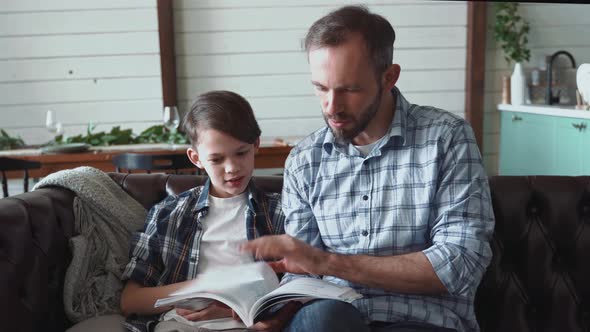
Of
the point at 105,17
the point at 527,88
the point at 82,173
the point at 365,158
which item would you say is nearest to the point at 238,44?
the point at 105,17


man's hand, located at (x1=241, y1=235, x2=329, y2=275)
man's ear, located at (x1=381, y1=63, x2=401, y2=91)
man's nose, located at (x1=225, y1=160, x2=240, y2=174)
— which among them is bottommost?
man's hand, located at (x1=241, y1=235, x2=329, y2=275)

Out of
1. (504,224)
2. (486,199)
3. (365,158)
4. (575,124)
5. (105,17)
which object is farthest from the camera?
(105,17)

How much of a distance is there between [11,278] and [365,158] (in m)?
0.95

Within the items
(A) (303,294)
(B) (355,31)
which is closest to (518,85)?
(B) (355,31)

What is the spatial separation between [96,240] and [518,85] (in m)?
3.84

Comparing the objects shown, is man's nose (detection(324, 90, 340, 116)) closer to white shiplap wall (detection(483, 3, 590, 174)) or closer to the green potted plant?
the green potted plant

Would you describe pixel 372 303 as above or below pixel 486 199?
below

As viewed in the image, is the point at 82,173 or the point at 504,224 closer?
the point at 504,224

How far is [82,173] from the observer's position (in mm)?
1895

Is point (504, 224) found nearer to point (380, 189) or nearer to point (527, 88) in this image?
point (380, 189)

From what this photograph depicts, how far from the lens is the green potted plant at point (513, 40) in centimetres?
471

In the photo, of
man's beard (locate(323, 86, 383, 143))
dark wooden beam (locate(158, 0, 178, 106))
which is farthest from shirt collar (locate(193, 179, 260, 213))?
dark wooden beam (locate(158, 0, 178, 106))

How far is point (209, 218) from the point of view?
1806 millimetres

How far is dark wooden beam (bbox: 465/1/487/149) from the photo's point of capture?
4.87 metres
